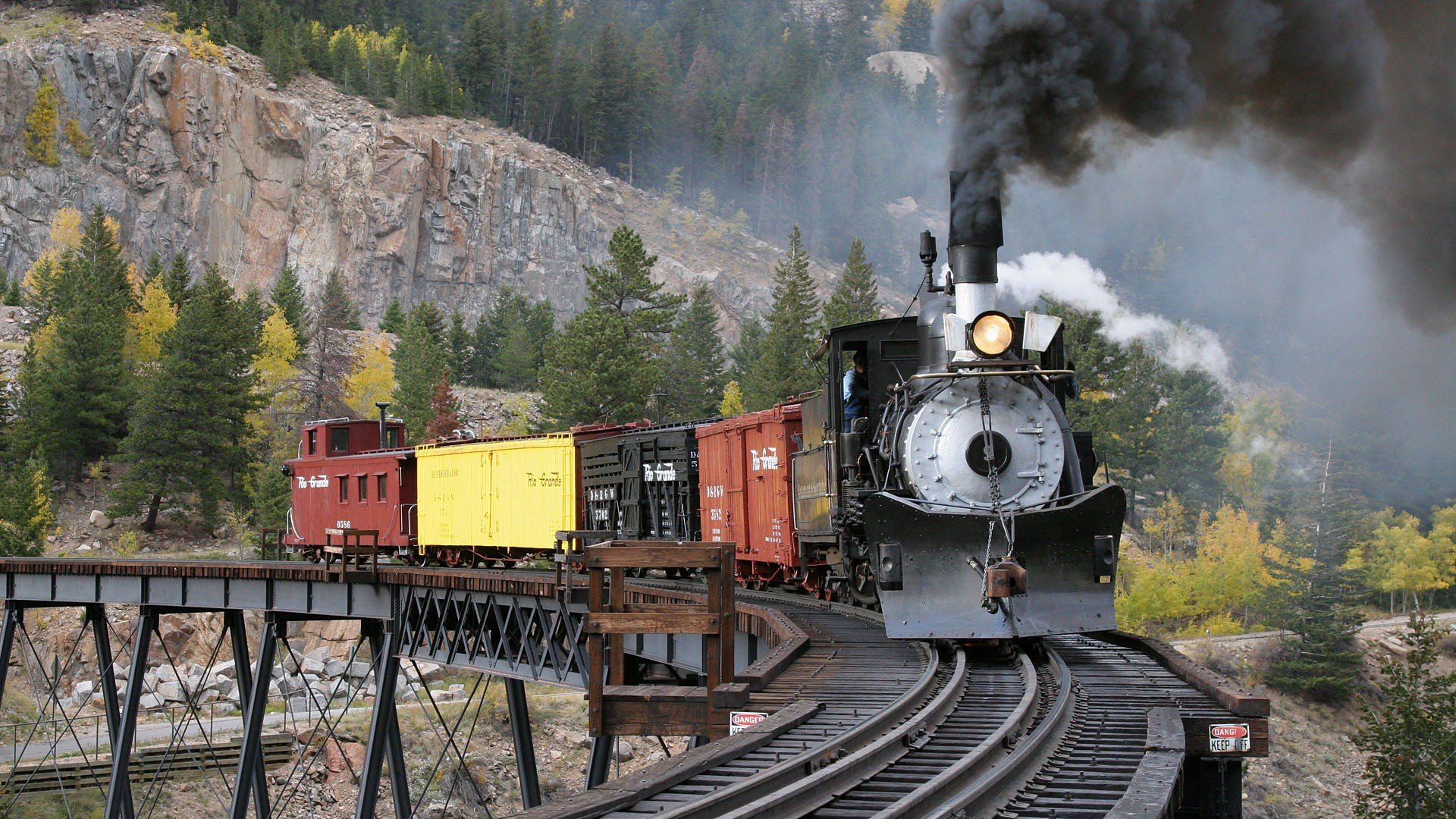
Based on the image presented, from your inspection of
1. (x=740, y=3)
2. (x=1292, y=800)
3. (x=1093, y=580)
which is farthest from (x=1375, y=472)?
(x=740, y=3)

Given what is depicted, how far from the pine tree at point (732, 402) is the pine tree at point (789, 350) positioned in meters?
1.62

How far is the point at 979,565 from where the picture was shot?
9734 mm

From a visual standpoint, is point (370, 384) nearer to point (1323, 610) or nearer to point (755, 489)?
point (1323, 610)

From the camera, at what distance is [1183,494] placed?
53281 millimetres

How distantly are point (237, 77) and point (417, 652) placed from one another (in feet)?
274

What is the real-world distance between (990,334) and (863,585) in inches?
156

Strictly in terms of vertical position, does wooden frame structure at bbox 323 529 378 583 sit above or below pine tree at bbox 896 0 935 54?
below

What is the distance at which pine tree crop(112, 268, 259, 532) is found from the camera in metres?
46.1

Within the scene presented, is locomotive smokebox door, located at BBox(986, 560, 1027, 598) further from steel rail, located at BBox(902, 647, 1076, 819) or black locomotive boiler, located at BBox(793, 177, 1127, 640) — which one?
steel rail, located at BBox(902, 647, 1076, 819)

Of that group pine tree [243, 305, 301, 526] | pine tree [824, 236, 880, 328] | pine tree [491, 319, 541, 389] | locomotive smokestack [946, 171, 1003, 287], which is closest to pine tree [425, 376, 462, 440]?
pine tree [243, 305, 301, 526]

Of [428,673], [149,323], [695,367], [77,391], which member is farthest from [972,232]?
[149,323]

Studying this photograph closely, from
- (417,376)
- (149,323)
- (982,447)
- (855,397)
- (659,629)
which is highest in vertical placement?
(149,323)

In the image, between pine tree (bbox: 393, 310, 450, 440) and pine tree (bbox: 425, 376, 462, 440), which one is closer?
pine tree (bbox: 425, 376, 462, 440)

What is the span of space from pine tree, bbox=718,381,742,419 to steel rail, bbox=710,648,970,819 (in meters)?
51.8
